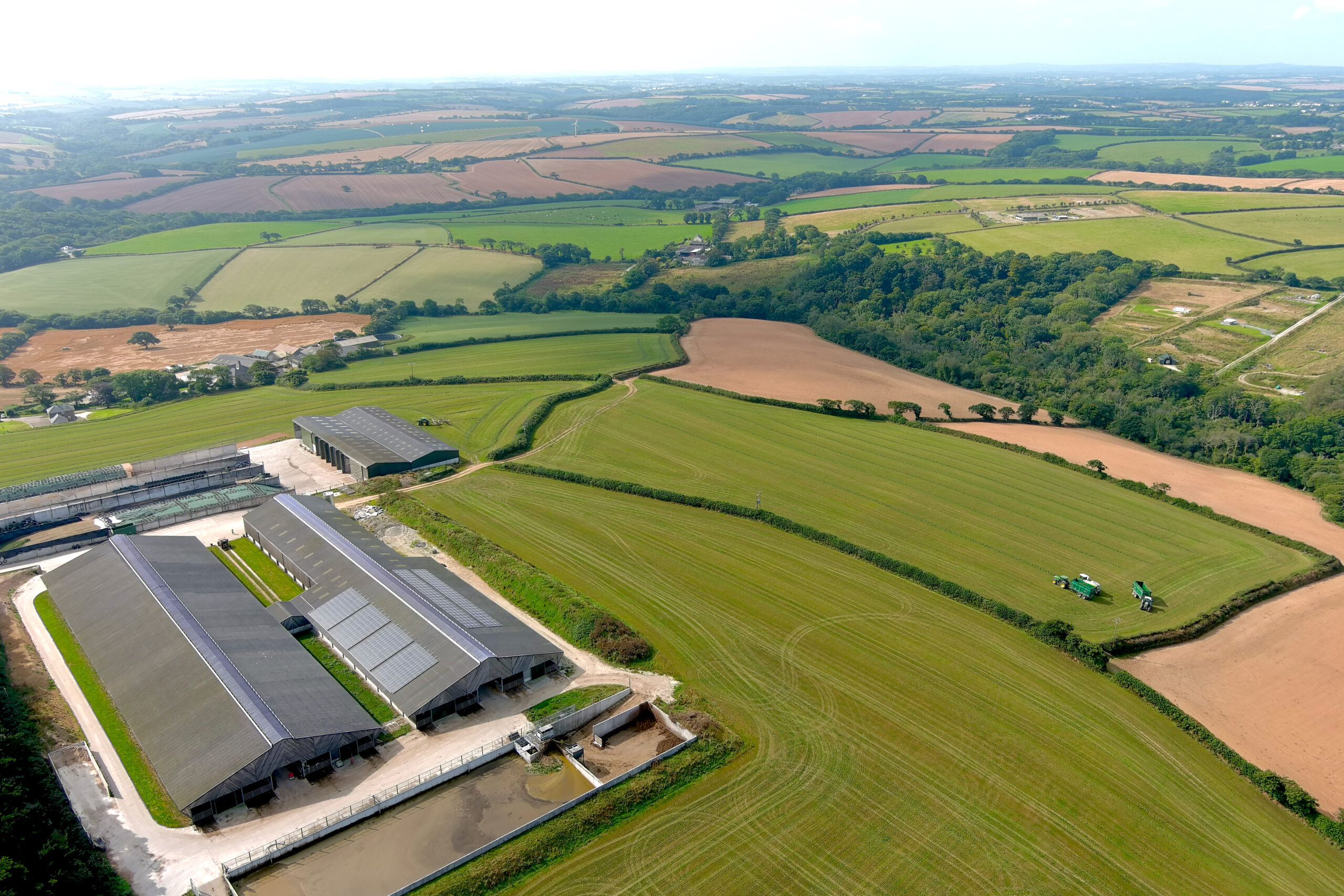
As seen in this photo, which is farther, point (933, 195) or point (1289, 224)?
point (933, 195)

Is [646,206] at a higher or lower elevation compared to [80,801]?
higher

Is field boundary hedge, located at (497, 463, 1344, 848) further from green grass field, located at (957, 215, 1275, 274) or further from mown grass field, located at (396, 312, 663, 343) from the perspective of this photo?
green grass field, located at (957, 215, 1275, 274)

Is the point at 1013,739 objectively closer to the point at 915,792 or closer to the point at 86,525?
the point at 915,792

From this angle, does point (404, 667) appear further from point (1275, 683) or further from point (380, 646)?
point (1275, 683)

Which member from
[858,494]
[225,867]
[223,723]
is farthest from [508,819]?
[858,494]

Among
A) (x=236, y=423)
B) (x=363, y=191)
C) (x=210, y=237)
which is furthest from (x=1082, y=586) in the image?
(x=363, y=191)
